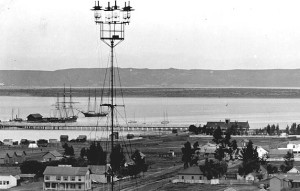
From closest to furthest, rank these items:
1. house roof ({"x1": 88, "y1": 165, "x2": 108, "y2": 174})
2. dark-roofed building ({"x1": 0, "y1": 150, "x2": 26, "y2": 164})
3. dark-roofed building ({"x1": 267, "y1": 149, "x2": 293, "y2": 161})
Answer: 1. house roof ({"x1": 88, "y1": 165, "x2": 108, "y2": 174})
2. dark-roofed building ({"x1": 0, "y1": 150, "x2": 26, "y2": 164})
3. dark-roofed building ({"x1": 267, "y1": 149, "x2": 293, "y2": 161})

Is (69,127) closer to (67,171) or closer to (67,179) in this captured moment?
(67,171)

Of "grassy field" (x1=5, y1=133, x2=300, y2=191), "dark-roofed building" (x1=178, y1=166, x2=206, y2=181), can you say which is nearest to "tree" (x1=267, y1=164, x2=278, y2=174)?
"dark-roofed building" (x1=178, y1=166, x2=206, y2=181)

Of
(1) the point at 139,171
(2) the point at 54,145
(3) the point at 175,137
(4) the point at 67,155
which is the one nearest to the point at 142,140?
(3) the point at 175,137

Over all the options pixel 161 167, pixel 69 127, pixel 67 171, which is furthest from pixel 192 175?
pixel 69 127

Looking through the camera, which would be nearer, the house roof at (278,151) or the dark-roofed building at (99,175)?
the dark-roofed building at (99,175)

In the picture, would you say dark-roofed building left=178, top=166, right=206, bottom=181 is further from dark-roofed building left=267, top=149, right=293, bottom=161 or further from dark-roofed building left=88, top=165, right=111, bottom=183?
dark-roofed building left=267, top=149, right=293, bottom=161

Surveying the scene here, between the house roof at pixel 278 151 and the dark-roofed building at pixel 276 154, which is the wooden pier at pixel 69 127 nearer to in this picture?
the house roof at pixel 278 151

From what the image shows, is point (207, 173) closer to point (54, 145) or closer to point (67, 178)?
point (67, 178)

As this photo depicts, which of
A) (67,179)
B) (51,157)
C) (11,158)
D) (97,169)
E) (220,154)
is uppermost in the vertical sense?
(220,154)

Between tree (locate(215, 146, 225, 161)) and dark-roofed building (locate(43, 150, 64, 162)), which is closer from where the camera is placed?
dark-roofed building (locate(43, 150, 64, 162))

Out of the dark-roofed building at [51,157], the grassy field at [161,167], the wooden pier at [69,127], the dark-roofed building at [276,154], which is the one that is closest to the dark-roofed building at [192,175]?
the grassy field at [161,167]
